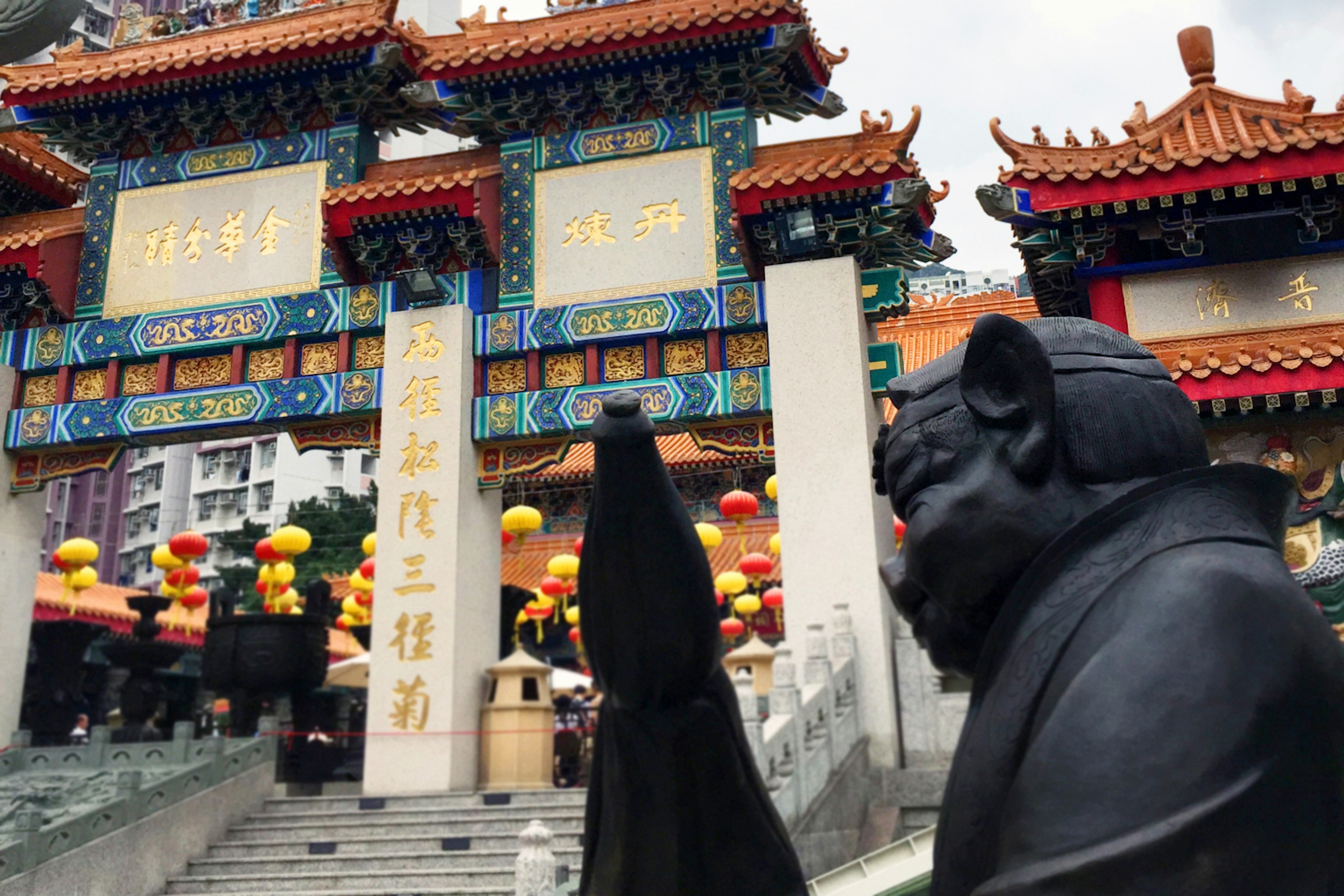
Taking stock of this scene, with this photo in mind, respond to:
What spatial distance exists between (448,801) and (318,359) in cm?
487

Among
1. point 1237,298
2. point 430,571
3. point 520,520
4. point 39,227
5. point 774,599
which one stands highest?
point 39,227

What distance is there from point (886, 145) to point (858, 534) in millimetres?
3884

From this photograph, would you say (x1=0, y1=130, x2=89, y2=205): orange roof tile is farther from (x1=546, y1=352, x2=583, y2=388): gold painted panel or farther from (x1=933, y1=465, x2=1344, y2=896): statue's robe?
(x1=933, y1=465, x2=1344, y2=896): statue's robe

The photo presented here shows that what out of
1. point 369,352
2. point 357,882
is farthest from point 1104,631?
point 369,352

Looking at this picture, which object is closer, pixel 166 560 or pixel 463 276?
pixel 463 276

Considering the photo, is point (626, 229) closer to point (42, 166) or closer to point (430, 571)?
point (430, 571)

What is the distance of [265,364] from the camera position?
496 inches

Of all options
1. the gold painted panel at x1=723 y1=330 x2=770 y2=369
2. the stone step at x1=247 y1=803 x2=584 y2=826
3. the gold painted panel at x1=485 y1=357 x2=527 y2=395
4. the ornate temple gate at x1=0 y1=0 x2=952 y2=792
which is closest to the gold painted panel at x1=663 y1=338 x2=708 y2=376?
the ornate temple gate at x1=0 y1=0 x2=952 y2=792

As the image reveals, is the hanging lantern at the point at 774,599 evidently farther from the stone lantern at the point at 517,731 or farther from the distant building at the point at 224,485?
the distant building at the point at 224,485

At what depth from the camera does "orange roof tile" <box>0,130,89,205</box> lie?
1407cm

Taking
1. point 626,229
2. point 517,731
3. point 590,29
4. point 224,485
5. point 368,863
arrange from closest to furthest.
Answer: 1. point 368,863
2. point 517,731
3. point 590,29
4. point 626,229
5. point 224,485

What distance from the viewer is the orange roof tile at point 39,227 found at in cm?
1274

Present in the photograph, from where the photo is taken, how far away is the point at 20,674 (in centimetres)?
1256

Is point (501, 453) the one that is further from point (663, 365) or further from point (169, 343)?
point (169, 343)
